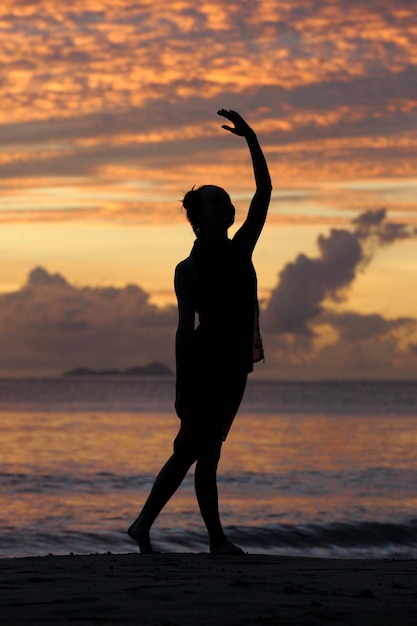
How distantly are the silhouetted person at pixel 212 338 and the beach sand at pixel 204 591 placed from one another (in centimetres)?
47

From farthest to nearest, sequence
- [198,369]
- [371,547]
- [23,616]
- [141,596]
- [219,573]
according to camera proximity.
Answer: [371,547], [198,369], [219,573], [141,596], [23,616]

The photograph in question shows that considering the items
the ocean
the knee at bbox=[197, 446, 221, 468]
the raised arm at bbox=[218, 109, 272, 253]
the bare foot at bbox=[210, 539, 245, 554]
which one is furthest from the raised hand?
the ocean

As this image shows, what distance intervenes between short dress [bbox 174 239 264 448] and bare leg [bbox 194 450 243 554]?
11cm

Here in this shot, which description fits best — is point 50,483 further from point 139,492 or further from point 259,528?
point 259,528

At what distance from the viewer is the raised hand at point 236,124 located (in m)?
5.78

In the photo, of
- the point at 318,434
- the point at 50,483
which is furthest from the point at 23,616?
the point at 318,434

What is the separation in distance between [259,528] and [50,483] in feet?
19.1

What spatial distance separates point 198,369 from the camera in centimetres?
573

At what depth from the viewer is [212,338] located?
5762 millimetres

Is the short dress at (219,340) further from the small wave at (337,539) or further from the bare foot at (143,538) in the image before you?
the small wave at (337,539)

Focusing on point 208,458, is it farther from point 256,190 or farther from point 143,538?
point 256,190

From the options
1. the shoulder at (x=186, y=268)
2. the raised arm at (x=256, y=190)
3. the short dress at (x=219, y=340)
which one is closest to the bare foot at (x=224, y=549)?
the short dress at (x=219, y=340)

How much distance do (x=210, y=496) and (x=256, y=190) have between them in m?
1.73

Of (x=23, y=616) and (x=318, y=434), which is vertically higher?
(x=318, y=434)
